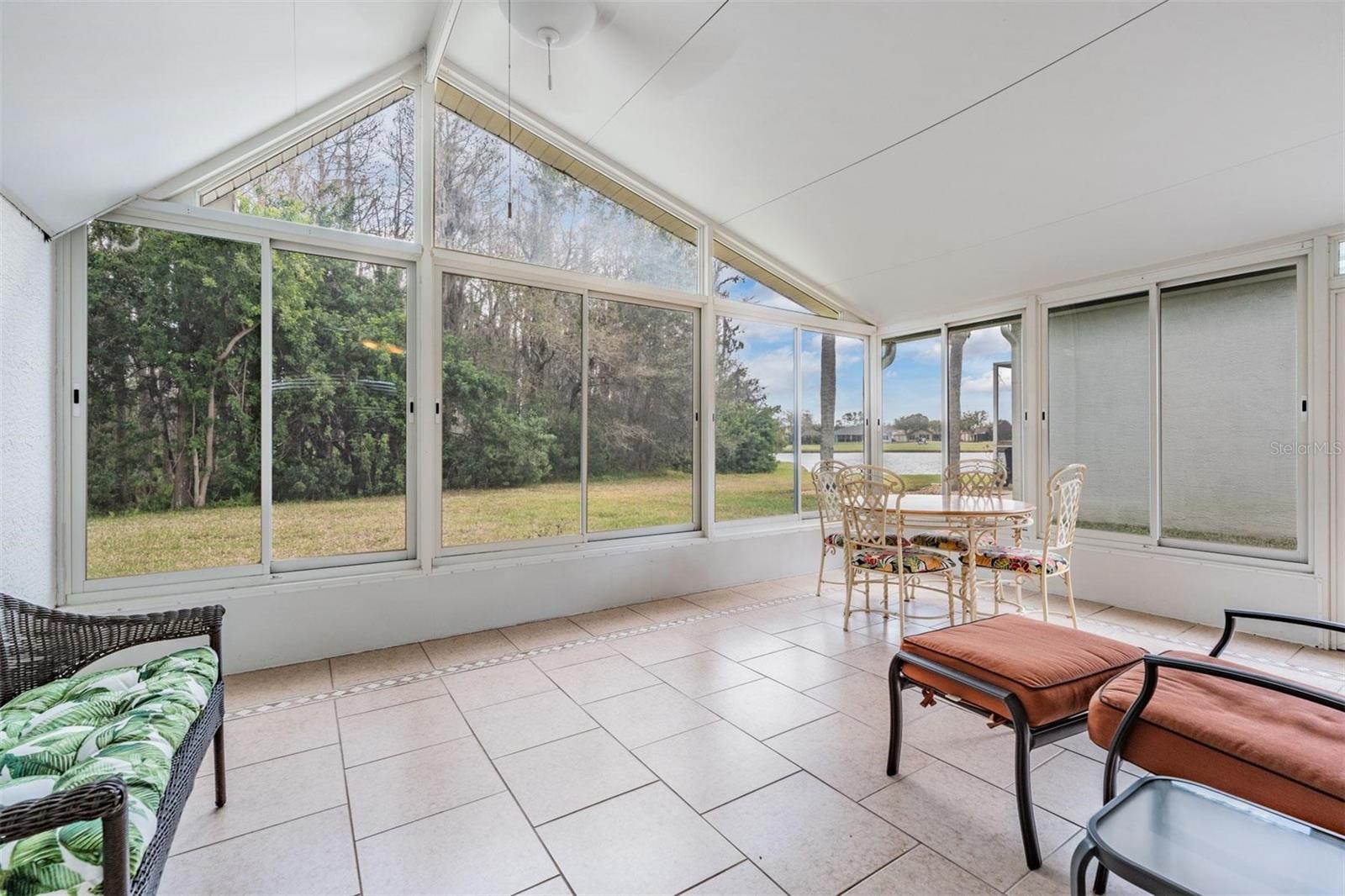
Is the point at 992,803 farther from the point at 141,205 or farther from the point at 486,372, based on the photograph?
the point at 141,205

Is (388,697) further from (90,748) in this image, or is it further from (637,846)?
(637,846)

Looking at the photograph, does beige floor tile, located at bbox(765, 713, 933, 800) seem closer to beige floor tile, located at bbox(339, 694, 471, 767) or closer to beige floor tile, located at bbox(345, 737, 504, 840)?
beige floor tile, located at bbox(345, 737, 504, 840)

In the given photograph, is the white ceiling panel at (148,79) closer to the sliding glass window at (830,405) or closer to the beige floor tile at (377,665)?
the beige floor tile at (377,665)

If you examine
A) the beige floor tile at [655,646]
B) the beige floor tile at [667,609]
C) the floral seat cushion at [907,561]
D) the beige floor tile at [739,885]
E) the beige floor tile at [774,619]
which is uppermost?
the floral seat cushion at [907,561]

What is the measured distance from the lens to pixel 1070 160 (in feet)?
9.97

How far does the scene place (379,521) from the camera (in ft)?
11.3

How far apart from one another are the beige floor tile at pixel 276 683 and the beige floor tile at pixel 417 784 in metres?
0.87

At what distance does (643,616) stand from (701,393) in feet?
5.86

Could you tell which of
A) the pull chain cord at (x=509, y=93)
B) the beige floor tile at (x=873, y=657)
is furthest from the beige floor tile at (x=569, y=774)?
the pull chain cord at (x=509, y=93)

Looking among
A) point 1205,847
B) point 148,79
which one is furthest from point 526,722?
point 148,79

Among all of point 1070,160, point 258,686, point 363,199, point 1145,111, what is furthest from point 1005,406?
point 258,686

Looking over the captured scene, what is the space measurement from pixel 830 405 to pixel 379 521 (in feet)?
12.6

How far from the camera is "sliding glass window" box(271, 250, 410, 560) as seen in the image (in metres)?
3.17

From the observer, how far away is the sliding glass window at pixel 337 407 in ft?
10.4
